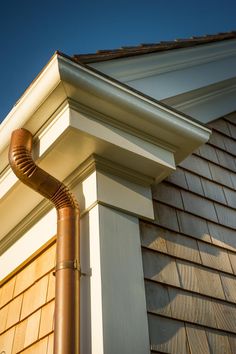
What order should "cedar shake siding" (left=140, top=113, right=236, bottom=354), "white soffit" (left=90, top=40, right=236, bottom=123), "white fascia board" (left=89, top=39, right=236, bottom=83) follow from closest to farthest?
1. "cedar shake siding" (left=140, top=113, right=236, bottom=354)
2. "white fascia board" (left=89, top=39, right=236, bottom=83)
3. "white soffit" (left=90, top=40, right=236, bottom=123)

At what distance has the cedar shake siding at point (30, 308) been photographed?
1715 mm

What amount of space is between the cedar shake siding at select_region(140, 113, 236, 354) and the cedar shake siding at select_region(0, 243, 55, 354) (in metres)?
0.50

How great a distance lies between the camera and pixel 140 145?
1985mm

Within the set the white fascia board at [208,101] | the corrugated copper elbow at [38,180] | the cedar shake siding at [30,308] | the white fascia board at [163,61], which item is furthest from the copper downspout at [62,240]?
the white fascia board at [208,101]

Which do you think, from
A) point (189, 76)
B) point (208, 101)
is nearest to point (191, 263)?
point (189, 76)

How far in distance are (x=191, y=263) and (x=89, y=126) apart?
0.94m

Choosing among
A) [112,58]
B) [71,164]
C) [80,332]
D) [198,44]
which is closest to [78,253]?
[80,332]

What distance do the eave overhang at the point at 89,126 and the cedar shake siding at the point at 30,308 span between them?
413 millimetres

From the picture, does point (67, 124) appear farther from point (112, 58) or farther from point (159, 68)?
point (159, 68)

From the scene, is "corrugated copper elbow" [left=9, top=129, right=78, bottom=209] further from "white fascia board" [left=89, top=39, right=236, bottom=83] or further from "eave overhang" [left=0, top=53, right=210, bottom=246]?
"white fascia board" [left=89, top=39, right=236, bottom=83]

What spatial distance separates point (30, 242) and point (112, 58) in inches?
48.8

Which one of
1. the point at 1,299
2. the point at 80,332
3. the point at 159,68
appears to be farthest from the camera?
the point at 159,68

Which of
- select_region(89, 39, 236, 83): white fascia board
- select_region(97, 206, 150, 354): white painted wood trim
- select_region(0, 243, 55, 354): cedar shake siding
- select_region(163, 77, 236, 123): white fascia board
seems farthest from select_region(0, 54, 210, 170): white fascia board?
select_region(163, 77, 236, 123): white fascia board

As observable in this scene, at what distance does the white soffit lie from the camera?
244 cm
